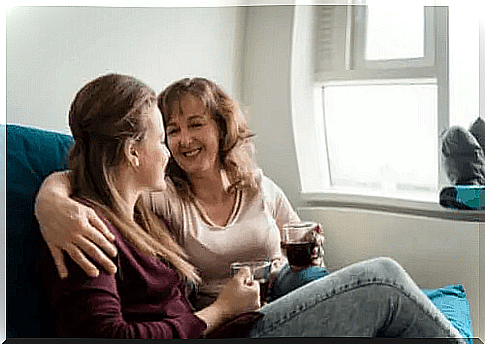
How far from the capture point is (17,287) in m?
2.21

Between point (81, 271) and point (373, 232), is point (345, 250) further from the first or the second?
point (81, 271)

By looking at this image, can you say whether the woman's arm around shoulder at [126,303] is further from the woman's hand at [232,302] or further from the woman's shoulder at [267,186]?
the woman's shoulder at [267,186]

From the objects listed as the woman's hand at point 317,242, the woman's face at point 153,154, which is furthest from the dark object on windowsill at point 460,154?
the woman's face at point 153,154

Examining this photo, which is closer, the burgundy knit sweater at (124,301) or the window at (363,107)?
the burgundy knit sweater at (124,301)

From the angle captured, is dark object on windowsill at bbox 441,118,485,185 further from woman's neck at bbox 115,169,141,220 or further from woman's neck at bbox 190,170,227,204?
woman's neck at bbox 115,169,141,220

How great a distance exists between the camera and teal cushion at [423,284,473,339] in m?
2.29

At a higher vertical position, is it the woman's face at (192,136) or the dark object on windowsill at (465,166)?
the woman's face at (192,136)

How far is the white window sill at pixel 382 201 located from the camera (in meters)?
2.37

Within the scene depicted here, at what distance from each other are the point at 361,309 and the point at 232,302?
388mm

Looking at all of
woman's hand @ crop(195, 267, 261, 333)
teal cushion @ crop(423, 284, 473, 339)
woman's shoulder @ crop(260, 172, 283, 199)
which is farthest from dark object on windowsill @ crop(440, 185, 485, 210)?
woman's hand @ crop(195, 267, 261, 333)

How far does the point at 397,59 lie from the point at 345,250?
621 millimetres

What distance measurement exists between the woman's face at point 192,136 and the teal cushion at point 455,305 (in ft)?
2.67

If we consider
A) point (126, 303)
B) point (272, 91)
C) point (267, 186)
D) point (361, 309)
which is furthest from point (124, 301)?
point (272, 91)

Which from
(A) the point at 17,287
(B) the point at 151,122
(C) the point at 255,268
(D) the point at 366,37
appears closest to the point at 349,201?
(C) the point at 255,268
